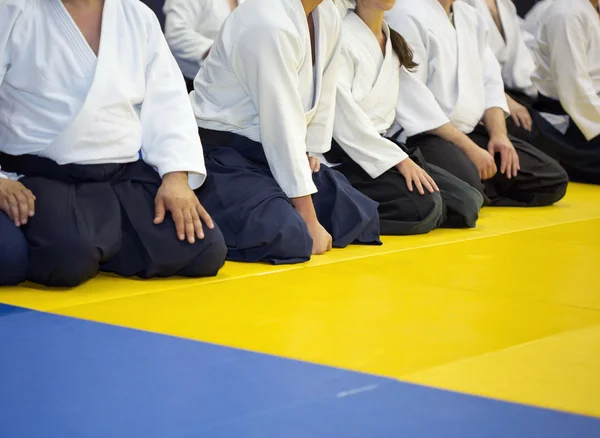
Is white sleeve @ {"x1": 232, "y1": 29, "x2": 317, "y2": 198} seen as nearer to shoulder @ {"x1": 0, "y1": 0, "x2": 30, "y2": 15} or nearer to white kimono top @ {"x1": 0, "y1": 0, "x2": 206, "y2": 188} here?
white kimono top @ {"x1": 0, "y1": 0, "x2": 206, "y2": 188}

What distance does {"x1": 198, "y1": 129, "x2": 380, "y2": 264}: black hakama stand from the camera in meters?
3.41

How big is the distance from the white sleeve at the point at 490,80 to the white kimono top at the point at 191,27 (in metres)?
1.32

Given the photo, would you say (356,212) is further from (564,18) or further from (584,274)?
(564,18)

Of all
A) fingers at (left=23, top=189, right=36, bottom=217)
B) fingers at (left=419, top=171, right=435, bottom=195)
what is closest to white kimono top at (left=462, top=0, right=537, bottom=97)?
fingers at (left=419, top=171, right=435, bottom=195)

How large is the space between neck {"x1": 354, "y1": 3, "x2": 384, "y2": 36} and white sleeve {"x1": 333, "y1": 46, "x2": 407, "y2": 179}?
1.11ft

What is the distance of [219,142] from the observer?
3.77m

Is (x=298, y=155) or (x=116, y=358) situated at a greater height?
(x=116, y=358)

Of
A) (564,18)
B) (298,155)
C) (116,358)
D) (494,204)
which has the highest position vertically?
(116,358)

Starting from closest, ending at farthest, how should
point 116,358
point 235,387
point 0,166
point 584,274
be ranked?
1. point 235,387
2. point 116,358
3. point 0,166
4. point 584,274

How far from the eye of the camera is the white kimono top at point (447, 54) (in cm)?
485

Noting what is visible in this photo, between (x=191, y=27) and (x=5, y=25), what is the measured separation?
2.03 metres

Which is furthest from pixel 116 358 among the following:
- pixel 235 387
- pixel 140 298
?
pixel 140 298

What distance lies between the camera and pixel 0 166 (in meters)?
3.13

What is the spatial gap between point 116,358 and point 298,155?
1.52m
